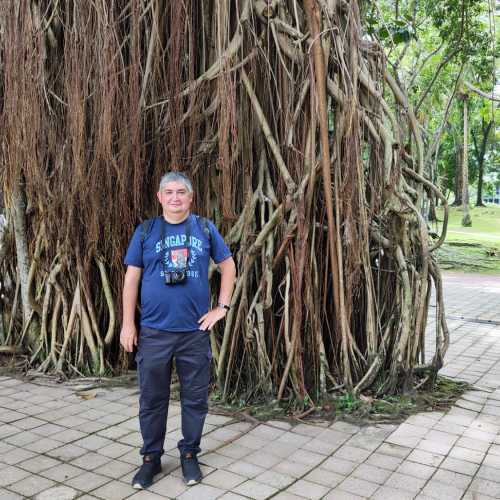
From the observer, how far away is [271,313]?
3.67 metres

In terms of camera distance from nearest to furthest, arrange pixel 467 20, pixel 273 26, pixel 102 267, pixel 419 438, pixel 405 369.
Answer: pixel 419 438
pixel 273 26
pixel 405 369
pixel 102 267
pixel 467 20

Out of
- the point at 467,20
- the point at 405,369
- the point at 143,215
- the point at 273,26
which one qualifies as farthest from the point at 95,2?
the point at 467,20

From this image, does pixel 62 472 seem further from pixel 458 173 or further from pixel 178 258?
pixel 458 173

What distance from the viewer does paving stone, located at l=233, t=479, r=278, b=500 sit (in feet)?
8.50

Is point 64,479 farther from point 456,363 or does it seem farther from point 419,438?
point 456,363

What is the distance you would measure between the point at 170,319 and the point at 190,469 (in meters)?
0.69

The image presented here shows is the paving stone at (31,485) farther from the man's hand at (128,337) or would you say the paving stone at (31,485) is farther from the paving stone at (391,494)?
the paving stone at (391,494)

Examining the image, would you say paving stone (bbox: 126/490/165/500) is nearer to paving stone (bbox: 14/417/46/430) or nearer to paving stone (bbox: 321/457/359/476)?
paving stone (bbox: 321/457/359/476)

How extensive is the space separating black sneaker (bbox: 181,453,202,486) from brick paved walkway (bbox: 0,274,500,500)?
3 centimetres

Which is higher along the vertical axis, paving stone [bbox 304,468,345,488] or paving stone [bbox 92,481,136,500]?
paving stone [bbox 92,481,136,500]

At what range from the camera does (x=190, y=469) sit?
2709 millimetres

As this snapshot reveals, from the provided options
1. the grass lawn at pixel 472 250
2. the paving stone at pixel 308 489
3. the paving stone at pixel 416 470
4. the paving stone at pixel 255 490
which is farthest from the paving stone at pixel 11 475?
the grass lawn at pixel 472 250

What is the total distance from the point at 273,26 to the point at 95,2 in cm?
108

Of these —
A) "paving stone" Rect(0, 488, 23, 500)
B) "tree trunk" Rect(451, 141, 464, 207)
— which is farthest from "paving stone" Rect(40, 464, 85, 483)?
"tree trunk" Rect(451, 141, 464, 207)
